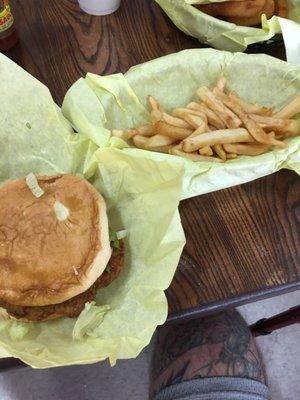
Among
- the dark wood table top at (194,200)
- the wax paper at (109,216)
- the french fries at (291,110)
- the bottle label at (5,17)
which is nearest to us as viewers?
the wax paper at (109,216)

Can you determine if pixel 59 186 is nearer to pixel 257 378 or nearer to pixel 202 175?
pixel 202 175

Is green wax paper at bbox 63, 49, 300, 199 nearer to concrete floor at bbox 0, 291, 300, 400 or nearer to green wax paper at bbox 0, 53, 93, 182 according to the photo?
green wax paper at bbox 0, 53, 93, 182

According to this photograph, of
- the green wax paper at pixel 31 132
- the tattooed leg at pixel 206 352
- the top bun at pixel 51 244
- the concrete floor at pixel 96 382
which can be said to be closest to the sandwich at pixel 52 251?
the top bun at pixel 51 244

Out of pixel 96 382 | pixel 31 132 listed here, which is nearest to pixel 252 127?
pixel 31 132

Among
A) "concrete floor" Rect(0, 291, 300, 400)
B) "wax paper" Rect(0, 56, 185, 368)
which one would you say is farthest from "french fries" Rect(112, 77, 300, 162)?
"concrete floor" Rect(0, 291, 300, 400)

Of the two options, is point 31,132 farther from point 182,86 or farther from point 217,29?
point 217,29

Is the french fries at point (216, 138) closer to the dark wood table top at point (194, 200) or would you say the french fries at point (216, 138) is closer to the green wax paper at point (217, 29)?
the dark wood table top at point (194, 200)

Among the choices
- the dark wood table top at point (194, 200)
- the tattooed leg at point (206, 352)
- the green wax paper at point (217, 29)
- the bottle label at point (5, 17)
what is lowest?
the tattooed leg at point (206, 352)
